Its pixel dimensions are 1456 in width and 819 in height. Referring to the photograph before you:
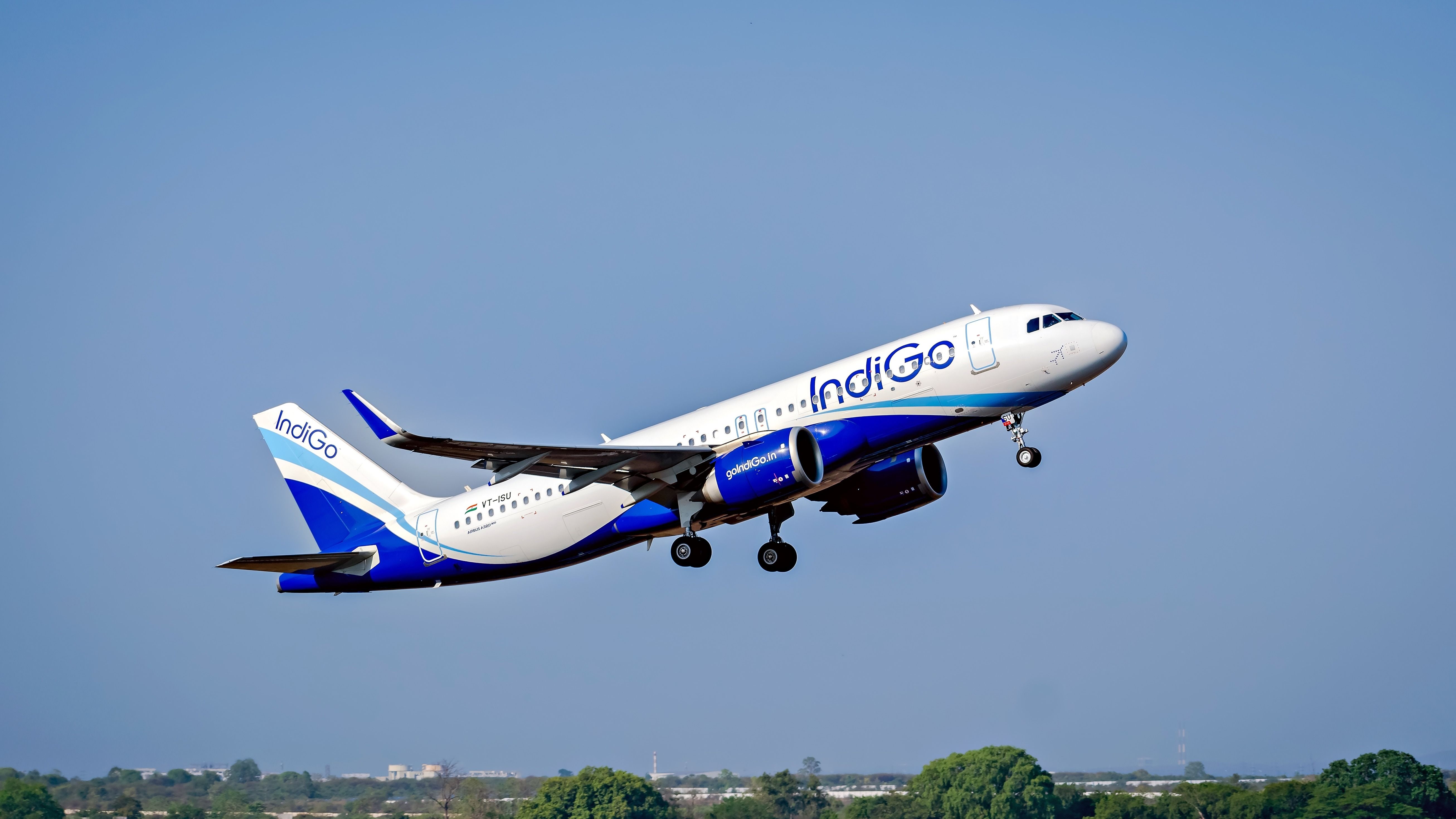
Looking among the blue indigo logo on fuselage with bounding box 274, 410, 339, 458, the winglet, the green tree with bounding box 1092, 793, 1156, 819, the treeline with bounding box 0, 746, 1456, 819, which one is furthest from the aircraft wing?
the green tree with bounding box 1092, 793, 1156, 819

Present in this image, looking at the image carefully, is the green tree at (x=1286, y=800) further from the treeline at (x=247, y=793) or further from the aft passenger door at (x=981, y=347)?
the aft passenger door at (x=981, y=347)

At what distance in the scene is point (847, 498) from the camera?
4219 cm

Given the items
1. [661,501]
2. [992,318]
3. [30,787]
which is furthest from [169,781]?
[992,318]

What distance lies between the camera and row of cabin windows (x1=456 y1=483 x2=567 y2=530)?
39938 mm

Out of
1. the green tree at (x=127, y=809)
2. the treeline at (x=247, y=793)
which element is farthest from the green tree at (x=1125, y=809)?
the green tree at (x=127, y=809)

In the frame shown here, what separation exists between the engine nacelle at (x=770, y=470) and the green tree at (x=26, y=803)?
46510mm

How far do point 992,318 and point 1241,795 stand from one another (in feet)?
170

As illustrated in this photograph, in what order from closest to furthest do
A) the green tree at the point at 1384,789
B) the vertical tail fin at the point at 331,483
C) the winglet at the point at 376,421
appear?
1. the winglet at the point at 376,421
2. the vertical tail fin at the point at 331,483
3. the green tree at the point at 1384,789

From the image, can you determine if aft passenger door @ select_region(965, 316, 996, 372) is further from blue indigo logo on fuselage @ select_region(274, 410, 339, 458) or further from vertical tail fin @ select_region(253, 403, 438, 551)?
blue indigo logo on fuselage @ select_region(274, 410, 339, 458)

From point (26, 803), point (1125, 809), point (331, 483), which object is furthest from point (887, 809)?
point (331, 483)

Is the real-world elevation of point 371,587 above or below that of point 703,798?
above

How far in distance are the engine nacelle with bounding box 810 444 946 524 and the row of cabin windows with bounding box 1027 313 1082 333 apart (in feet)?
22.6

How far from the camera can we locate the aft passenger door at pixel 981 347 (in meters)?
35.1

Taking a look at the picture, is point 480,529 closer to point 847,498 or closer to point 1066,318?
point 847,498
